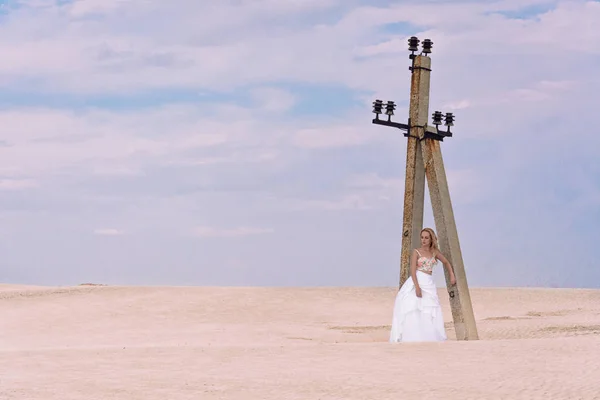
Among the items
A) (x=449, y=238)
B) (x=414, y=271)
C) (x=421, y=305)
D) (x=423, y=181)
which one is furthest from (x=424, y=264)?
(x=423, y=181)

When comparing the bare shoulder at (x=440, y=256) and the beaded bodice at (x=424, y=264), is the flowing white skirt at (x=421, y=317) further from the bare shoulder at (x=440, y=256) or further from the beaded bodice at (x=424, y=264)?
the bare shoulder at (x=440, y=256)

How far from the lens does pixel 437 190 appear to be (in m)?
18.9

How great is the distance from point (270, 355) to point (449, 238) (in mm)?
4988

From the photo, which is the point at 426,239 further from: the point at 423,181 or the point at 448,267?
the point at 423,181

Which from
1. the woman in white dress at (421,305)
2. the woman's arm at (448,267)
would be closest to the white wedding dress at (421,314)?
the woman in white dress at (421,305)

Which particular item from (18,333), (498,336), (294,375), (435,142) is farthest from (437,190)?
(18,333)

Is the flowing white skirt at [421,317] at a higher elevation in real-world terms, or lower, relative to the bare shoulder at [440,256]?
lower

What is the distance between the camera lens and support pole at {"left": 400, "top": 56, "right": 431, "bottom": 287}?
19141mm

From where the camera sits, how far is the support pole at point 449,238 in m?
18.8

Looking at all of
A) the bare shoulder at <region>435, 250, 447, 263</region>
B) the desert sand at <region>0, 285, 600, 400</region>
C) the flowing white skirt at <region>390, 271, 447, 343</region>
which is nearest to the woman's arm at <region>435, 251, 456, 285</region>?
the bare shoulder at <region>435, 250, 447, 263</region>

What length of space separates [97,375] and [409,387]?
14.1ft

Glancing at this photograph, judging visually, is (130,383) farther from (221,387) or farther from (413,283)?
(413,283)

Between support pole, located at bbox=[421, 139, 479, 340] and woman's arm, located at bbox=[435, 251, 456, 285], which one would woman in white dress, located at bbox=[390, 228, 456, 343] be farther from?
support pole, located at bbox=[421, 139, 479, 340]

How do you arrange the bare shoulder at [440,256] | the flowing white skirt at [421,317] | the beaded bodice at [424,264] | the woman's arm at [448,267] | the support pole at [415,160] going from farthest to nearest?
the support pole at [415,160]
the woman's arm at [448,267]
the bare shoulder at [440,256]
the beaded bodice at [424,264]
the flowing white skirt at [421,317]
